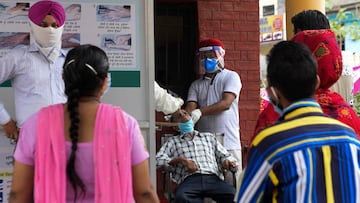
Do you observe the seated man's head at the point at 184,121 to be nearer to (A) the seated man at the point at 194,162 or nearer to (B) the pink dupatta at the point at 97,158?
(A) the seated man at the point at 194,162

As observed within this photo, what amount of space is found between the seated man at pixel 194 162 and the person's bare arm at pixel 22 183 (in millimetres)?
2827

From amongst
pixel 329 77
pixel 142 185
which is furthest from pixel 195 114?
pixel 142 185

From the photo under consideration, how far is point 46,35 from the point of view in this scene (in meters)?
4.15

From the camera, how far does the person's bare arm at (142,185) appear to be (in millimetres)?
2934

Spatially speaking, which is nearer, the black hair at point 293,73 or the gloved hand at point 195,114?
the black hair at point 293,73

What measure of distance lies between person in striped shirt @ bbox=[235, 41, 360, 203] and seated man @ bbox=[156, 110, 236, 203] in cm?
318

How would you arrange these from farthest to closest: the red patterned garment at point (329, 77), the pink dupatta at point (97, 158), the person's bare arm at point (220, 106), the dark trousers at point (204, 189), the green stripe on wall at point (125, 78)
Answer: the person's bare arm at point (220, 106)
the dark trousers at point (204, 189)
the green stripe on wall at point (125, 78)
the red patterned garment at point (329, 77)
the pink dupatta at point (97, 158)

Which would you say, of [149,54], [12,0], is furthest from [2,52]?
[149,54]

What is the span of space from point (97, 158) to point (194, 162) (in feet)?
10.1

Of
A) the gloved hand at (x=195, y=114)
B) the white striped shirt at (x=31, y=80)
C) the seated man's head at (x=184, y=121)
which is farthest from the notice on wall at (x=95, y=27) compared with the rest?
the gloved hand at (x=195, y=114)

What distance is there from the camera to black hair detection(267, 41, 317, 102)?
2.49 meters

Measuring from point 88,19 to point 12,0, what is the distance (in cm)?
56

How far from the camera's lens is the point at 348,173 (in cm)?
247

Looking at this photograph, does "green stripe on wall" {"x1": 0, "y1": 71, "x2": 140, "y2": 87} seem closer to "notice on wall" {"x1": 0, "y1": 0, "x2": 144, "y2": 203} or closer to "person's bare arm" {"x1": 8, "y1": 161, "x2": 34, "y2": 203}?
"notice on wall" {"x1": 0, "y1": 0, "x2": 144, "y2": 203}
